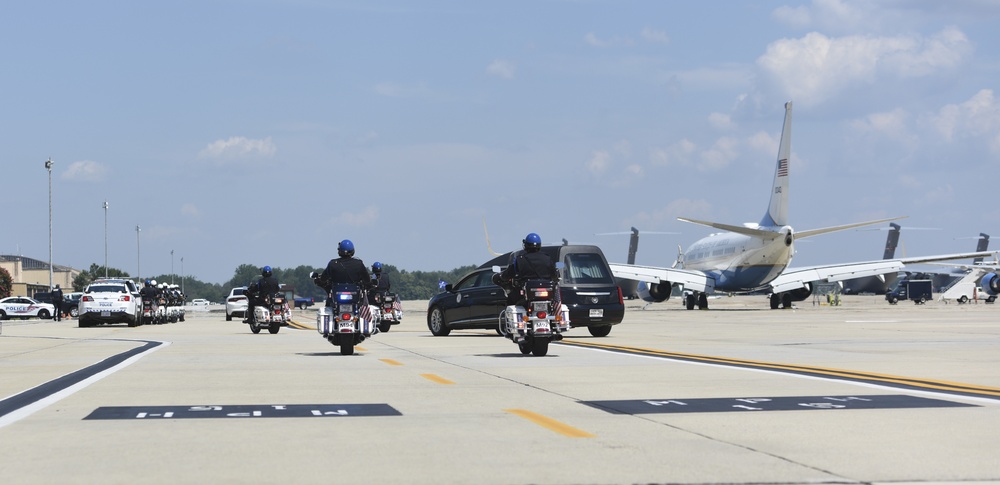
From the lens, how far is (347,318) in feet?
63.5

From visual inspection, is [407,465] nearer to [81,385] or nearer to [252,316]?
[81,385]

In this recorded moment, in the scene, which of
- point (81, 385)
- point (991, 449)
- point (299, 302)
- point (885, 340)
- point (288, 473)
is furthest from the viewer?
point (299, 302)

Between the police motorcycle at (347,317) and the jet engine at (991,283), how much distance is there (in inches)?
2814

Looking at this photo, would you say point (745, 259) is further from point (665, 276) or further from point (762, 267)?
point (665, 276)

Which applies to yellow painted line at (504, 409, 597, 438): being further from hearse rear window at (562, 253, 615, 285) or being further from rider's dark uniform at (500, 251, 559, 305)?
hearse rear window at (562, 253, 615, 285)

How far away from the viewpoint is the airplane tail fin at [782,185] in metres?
59.6

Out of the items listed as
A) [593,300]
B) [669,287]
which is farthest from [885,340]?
[669,287]

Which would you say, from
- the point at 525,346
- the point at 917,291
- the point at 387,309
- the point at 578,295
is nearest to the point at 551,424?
the point at 525,346

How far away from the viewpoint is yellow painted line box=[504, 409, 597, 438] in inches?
326

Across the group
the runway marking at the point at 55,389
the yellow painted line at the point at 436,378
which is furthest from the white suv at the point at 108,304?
the yellow painted line at the point at 436,378

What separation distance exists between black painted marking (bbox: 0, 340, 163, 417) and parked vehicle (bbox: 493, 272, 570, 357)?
5460 millimetres

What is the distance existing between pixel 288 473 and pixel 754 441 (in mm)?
2930

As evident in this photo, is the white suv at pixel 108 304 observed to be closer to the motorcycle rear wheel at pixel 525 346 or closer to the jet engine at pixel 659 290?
the motorcycle rear wheel at pixel 525 346

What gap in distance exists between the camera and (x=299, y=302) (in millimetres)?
137625
